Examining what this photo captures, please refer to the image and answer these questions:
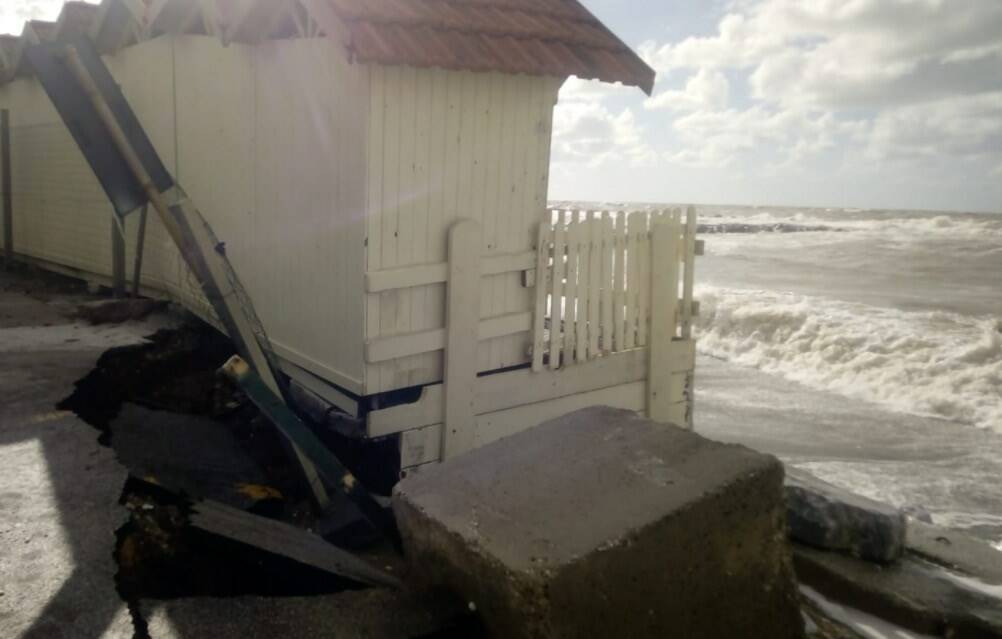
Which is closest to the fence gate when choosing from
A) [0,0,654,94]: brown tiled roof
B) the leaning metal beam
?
[0,0,654,94]: brown tiled roof

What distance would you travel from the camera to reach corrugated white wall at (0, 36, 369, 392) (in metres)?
4.74

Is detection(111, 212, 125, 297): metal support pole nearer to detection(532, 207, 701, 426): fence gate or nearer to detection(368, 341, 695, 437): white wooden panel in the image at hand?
detection(532, 207, 701, 426): fence gate

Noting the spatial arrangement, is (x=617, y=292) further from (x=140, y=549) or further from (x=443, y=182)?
(x=140, y=549)

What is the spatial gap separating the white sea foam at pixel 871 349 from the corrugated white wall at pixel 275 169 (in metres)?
10.2

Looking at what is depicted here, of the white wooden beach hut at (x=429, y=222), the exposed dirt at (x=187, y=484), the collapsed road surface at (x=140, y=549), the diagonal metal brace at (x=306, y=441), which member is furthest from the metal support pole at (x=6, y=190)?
the diagonal metal brace at (x=306, y=441)

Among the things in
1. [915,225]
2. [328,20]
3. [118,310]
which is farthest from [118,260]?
[915,225]

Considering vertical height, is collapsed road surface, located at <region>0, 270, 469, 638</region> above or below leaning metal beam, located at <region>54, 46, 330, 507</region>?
below

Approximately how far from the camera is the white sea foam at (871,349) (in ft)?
41.1

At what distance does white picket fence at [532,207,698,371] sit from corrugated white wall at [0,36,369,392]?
55.0 inches

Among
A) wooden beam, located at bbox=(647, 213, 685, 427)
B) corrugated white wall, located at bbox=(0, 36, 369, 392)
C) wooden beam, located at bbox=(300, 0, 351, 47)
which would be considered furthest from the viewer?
wooden beam, located at bbox=(647, 213, 685, 427)

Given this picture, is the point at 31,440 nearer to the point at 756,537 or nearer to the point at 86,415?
the point at 86,415

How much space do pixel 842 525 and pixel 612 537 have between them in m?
2.45

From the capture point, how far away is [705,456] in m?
3.22

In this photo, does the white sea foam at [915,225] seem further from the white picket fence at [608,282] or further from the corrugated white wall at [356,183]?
the corrugated white wall at [356,183]
